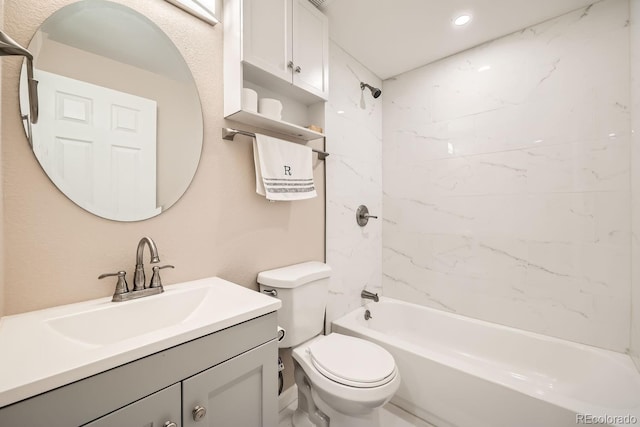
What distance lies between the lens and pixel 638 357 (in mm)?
1319

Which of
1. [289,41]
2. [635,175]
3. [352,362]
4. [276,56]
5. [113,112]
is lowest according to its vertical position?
[352,362]

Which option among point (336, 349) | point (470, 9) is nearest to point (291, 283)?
point (336, 349)

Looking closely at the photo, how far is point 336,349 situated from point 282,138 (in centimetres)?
126

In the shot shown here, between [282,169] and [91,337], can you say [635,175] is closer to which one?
[282,169]

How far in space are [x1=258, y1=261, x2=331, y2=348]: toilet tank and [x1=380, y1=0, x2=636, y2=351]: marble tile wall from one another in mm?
1121

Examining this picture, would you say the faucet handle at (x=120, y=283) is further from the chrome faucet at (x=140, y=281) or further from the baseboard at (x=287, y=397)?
the baseboard at (x=287, y=397)

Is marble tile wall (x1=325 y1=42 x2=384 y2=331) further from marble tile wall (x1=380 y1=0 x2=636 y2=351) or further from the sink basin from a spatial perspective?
the sink basin

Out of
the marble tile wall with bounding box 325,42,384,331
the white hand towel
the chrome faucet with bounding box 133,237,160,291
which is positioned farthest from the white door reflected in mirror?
the marble tile wall with bounding box 325,42,384,331

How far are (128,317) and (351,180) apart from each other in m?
1.65

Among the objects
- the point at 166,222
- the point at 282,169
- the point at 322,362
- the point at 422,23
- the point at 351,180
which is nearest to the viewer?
the point at 166,222

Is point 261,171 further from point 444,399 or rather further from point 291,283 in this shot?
point 444,399

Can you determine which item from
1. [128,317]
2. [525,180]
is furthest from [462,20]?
[128,317]

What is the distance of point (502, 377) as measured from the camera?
1.29 metres

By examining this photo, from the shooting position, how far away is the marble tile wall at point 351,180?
1919 millimetres
